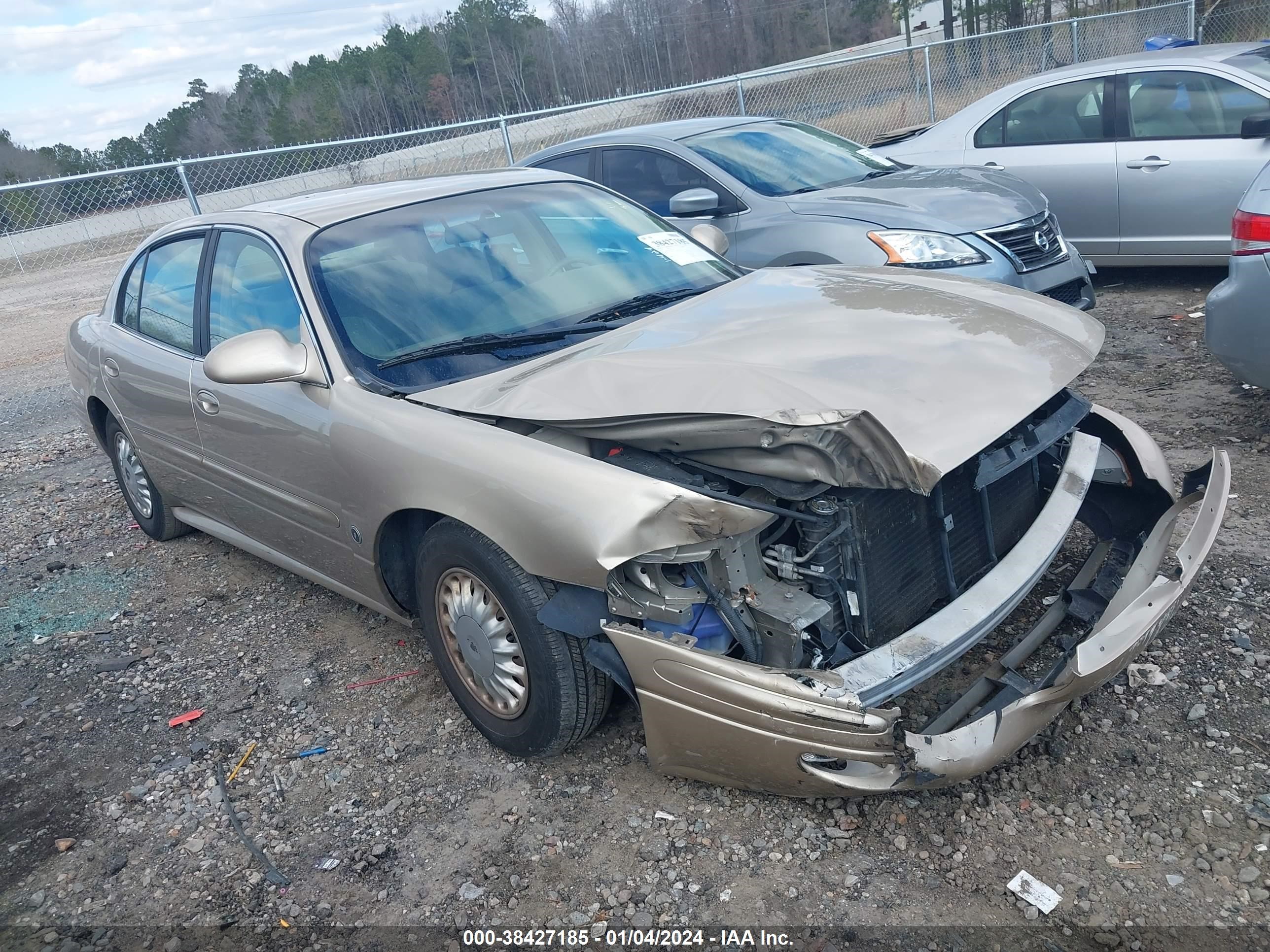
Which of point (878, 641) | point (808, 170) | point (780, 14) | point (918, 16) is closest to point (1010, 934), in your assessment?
point (878, 641)

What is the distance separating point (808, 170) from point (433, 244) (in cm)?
368

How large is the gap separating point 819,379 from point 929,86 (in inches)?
511

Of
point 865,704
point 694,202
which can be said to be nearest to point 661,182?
point 694,202

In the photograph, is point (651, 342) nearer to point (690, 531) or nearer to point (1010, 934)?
point (690, 531)

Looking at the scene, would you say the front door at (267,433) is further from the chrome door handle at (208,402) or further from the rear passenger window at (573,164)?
the rear passenger window at (573,164)

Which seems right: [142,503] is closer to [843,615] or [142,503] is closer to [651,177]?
[651,177]

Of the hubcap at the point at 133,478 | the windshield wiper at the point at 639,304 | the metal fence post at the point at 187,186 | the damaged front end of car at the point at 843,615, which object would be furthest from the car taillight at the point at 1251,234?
the metal fence post at the point at 187,186

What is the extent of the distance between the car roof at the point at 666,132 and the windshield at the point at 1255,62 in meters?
3.10

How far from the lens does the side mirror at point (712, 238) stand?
4344mm

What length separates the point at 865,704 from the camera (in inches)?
88.8

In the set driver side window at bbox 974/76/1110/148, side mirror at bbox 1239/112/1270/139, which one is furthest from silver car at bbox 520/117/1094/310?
driver side window at bbox 974/76/1110/148

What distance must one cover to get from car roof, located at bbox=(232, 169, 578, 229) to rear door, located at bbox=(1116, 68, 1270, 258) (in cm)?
453

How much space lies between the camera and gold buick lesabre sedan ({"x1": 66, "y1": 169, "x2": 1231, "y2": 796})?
2.35 meters

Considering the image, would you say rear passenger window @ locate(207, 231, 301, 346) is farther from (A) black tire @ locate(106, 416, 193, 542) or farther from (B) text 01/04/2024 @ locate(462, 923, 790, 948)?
(B) text 01/04/2024 @ locate(462, 923, 790, 948)
